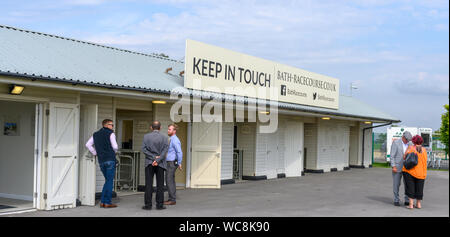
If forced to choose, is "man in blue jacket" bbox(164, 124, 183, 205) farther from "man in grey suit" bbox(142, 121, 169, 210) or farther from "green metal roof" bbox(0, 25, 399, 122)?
"green metal roof" bbox(0, 25, 399, 122)

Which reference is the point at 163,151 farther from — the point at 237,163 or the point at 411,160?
the point at 237,163

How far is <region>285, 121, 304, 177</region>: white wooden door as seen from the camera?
18.1 meters

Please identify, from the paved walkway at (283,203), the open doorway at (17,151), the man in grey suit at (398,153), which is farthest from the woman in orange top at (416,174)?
the open doorway at (17,151)

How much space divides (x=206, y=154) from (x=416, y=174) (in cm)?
568

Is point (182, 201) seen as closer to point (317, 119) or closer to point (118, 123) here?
point (118, 123)

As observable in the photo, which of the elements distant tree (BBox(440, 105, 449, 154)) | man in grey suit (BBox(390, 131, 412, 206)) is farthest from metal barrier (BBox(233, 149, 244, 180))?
distant tree (BBox(440, 105, 449, 154))

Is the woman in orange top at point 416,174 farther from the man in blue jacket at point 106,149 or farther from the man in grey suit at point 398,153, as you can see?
the man in blue jacket at point 106,149

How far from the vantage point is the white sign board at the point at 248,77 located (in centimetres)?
1308

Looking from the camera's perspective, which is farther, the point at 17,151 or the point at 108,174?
the point at 17,151

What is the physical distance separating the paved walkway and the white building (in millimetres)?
686

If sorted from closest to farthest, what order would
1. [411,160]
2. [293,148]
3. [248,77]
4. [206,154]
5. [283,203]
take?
[411,160]
[283,203]
[206,154]
[248,77]
[293,148]

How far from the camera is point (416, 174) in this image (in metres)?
9.99

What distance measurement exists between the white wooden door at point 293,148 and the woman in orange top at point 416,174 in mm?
8055

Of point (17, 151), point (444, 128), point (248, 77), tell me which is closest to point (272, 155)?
point (248, 77)
